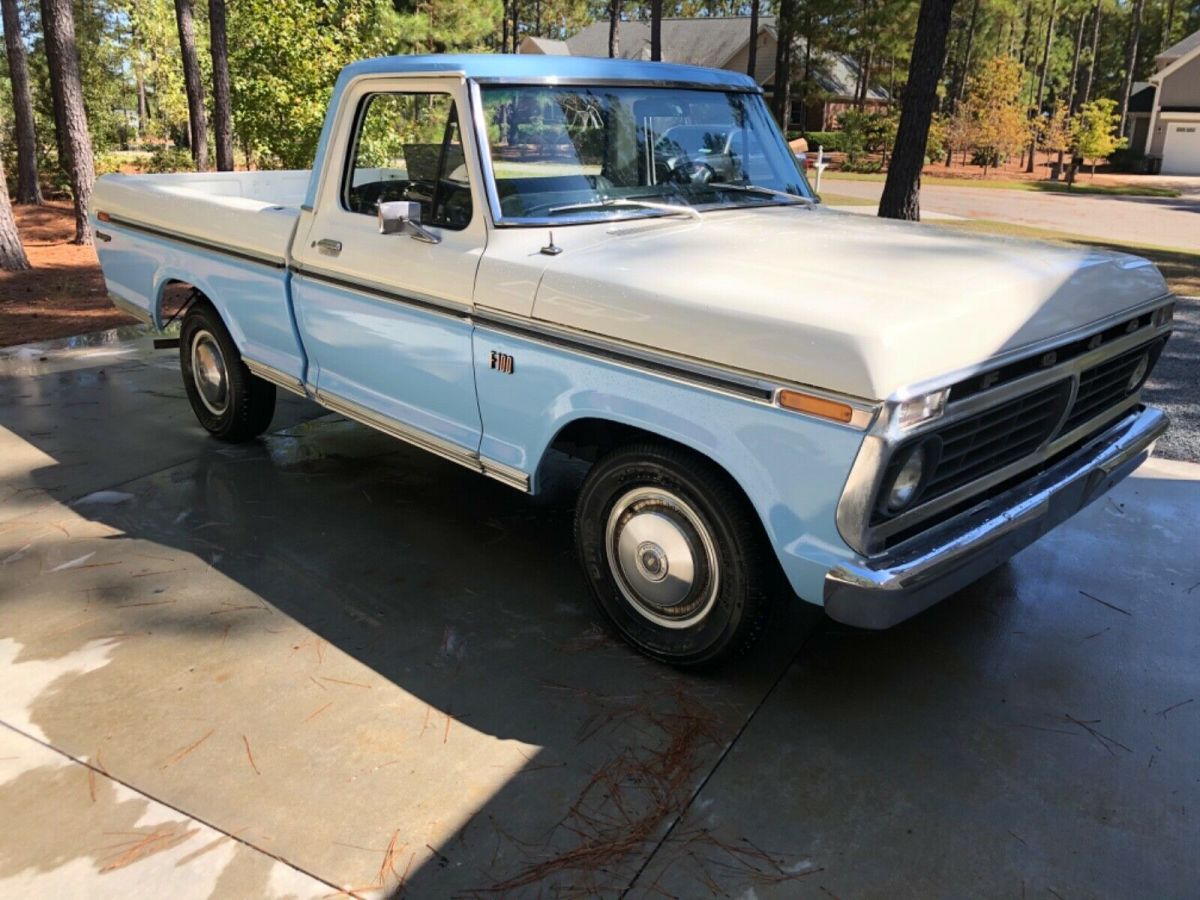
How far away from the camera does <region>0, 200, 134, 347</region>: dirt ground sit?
8.39 metres

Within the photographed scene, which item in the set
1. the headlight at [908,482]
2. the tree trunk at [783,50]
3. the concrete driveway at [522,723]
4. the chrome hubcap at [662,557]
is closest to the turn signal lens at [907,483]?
the headlight at [908,482]

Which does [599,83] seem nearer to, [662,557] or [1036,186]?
[662,557]

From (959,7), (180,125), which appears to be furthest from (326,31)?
(959,7)

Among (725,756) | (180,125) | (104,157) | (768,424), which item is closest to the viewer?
(768,424)

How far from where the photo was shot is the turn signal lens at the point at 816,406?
101 inches

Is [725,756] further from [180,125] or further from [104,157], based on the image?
→ [180,125]

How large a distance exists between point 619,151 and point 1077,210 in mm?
24892

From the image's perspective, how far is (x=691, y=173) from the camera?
13.6 ft

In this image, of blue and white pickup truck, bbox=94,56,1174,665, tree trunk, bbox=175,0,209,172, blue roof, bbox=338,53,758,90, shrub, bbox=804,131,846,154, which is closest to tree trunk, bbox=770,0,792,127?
shrub, bbox=804,131,846,154

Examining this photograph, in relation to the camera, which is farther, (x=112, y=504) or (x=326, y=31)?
(x=326, y=31)

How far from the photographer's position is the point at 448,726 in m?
3.11

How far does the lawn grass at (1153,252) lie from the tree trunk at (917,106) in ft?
2.77

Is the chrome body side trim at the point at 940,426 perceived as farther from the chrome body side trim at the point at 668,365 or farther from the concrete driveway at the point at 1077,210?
the concrete driveway at the point at 1077,210

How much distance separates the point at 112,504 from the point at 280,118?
9.28 m
